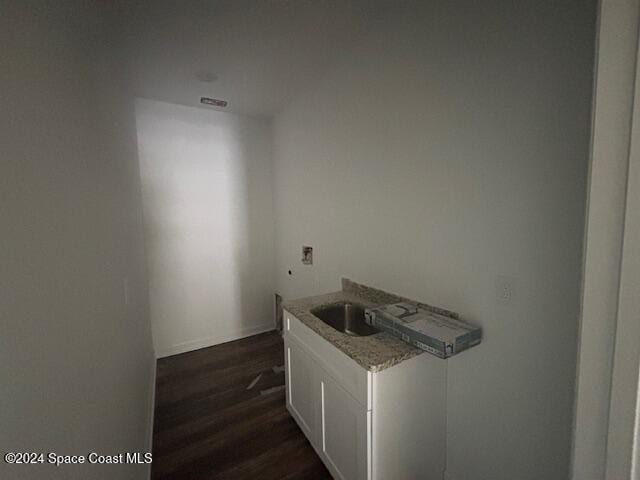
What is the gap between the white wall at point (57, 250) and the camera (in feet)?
1.65

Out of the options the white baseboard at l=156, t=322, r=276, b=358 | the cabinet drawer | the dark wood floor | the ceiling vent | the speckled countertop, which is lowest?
the dark wood floor

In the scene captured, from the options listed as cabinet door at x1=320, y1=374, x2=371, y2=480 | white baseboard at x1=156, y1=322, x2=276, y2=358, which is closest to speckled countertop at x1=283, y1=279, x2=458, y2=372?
cabinet door at x1=320, y1=374, x2=371, y2=480

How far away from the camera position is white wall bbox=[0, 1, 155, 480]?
0.50 m

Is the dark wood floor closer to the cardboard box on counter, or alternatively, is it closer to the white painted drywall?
the cardboard box on counter

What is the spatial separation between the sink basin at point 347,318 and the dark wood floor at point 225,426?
77 centimetres

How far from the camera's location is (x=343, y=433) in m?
1.35

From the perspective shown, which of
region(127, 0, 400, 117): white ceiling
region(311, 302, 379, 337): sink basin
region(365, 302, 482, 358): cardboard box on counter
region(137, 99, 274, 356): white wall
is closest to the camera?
region(365, 302, 482, 358): cardboard box on counter

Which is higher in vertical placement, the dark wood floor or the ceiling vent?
the ceiling vent

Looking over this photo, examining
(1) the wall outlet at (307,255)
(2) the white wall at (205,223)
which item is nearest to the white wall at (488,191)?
(1) the wall outlet at (307,255)

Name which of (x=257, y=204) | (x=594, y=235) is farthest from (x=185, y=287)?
(x=594, y=235)

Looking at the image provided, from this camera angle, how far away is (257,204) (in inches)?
127

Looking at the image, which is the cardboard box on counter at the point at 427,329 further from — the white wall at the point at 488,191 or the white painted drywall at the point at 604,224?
the white painted drywall at the point at 604,224

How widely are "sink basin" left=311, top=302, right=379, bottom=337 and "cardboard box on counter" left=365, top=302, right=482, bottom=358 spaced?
37 cm

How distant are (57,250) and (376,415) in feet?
4.23
